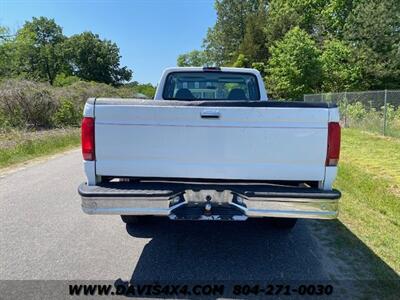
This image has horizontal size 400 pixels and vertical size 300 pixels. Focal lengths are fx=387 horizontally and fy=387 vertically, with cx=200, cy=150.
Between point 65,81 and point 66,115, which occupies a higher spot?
point 65,81

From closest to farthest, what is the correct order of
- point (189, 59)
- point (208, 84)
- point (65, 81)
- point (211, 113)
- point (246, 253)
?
1. point (211, 113)
2. point (246, 253)
3. point (208, 84)
4. point (65, 81)
5. point (189, 59)

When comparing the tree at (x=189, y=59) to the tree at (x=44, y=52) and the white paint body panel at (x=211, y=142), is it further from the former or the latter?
the white paint body panel at (x=211, y=142)

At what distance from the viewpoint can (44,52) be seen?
219 feet

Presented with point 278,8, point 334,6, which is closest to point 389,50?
point 334,6

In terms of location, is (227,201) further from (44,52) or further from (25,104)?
(44,52)

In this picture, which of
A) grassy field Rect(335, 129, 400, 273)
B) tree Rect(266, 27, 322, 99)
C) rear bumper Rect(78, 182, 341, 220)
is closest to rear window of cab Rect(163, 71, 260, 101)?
grassy field Rect(335, 129, 400, 273)

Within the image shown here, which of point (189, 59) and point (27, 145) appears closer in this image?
point (27, 145)

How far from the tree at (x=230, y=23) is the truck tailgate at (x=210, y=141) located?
5788 centimetres

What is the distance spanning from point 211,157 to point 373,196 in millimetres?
4251

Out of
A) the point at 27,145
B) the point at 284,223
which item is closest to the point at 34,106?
the point at 27,145

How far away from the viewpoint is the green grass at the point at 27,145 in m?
11.2

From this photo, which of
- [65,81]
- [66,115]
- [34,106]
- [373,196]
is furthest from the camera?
[65,81]

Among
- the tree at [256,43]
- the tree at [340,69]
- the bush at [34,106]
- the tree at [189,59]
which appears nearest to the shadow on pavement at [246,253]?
the bush at [34,106]

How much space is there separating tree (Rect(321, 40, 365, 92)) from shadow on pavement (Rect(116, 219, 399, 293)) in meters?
30.4
